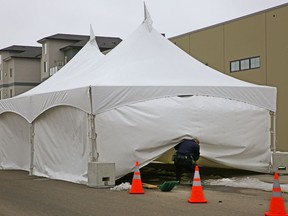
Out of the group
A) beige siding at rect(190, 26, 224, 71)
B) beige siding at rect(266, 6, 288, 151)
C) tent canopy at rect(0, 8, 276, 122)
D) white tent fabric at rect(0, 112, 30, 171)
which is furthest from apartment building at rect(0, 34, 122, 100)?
tent canopy at rect(0, 8, 276, 122)

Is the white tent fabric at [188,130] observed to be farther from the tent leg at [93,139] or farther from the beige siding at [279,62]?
the beige siding at [279,62]

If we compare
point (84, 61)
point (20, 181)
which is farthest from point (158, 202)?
point (84, 61)

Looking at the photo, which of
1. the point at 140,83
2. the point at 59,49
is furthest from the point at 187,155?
the point at 59,49

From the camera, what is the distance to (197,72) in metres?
17.8

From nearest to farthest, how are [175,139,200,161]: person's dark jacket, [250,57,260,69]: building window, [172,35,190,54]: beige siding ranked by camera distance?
[175,139,200,161]: person's dark jacket → [250,57,260,69]: building window → [172,35,190,54]: beige siding

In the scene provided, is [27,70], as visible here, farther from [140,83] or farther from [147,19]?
[140,83]

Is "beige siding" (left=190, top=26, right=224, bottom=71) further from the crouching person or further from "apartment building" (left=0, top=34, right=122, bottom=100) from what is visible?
"apartment building" (left=0, top=34, right=122, bottom=100)

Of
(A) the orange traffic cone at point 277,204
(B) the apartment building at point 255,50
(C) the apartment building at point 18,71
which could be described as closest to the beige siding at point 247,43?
(B) the apartment building at point 255,50

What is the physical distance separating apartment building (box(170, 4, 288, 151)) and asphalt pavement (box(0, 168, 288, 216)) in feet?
44.7

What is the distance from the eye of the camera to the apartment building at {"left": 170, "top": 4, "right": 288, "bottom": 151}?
2712 cm

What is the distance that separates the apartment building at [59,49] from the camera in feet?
194

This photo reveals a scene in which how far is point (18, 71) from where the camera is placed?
65562 millimetres

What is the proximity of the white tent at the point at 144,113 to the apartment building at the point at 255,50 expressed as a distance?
1006 centimetres

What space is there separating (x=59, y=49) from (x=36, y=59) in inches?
275
